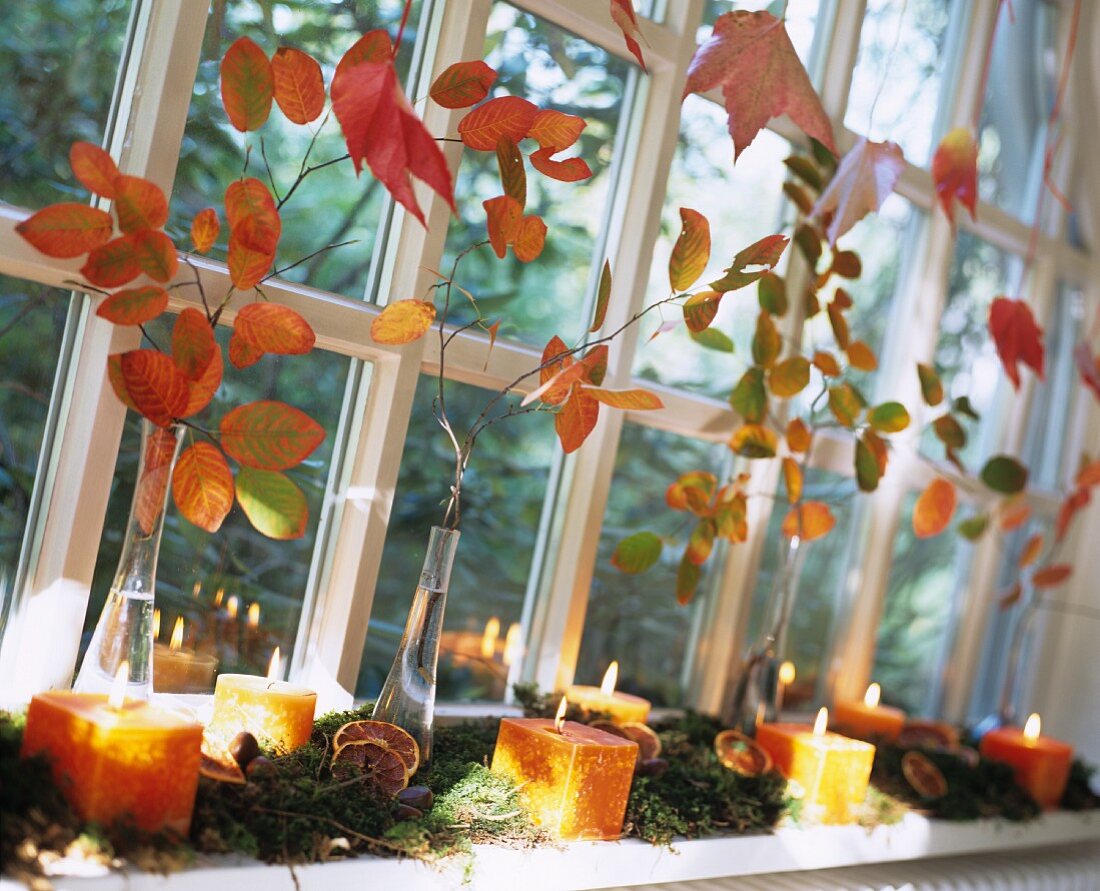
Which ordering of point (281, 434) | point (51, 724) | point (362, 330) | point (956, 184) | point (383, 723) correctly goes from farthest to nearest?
1. point (956, 184)
2. point (362, 330)
3. point (383, 723)
4. point (281, 434)
5. point (51, 724)

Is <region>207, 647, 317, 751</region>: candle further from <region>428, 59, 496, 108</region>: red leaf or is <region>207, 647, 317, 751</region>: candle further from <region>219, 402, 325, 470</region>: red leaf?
<region>428, 59, 496, 108</region>: red leaf

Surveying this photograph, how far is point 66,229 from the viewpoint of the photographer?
101 cm

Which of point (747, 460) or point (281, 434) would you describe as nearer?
point (281, 434)

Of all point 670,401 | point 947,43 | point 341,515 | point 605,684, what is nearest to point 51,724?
point 341,515

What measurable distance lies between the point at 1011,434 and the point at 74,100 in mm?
1803

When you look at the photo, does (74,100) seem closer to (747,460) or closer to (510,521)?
(510,521)

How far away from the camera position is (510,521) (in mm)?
1586

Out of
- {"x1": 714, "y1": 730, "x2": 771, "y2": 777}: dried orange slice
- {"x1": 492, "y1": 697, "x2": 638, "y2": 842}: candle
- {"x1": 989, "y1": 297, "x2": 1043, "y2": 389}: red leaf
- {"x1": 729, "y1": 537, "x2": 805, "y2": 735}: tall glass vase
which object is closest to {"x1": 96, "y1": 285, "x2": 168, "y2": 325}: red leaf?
{"x1": 492, "y1": 697, "x2": 638, "y2": 842}: candle

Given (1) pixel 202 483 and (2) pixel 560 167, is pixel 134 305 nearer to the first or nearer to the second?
(1) pixel 202 483

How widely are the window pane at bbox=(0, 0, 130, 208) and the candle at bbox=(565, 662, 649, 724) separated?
0.83 metres

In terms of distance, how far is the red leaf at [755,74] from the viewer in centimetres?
124

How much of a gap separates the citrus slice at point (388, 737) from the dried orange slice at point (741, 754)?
496 mm

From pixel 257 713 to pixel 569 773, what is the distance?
317 mm

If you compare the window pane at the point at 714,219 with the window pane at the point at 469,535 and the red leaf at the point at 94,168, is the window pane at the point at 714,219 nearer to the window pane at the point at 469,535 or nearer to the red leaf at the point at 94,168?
the window pane at the point at 469,535
